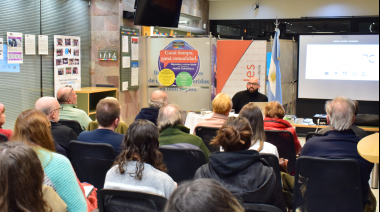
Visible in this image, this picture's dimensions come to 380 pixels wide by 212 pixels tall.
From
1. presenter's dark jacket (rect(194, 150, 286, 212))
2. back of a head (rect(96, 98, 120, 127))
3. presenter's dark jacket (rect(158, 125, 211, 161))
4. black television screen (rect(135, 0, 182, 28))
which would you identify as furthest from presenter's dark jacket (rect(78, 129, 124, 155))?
black television screen (rect(135, 0, 182, 28))

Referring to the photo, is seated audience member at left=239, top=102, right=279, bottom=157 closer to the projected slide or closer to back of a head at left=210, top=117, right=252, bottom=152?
back of a head at left=210, top=117, right=252, bottom=152

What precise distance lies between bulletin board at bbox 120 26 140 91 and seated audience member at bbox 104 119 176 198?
4338 mm

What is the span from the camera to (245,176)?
1916mm

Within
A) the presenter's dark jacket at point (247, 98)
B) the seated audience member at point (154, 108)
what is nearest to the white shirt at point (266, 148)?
the seated audience member at point (154, 108)

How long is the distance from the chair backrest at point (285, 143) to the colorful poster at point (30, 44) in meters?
3.41

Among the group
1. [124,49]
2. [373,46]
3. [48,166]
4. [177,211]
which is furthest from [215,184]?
[373,46]

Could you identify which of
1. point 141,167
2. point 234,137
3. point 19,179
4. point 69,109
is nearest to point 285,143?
point 234,137

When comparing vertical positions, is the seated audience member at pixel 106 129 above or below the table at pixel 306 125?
above

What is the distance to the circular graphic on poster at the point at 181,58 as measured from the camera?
6324 millimetres

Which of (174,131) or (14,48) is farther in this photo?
(14,48)

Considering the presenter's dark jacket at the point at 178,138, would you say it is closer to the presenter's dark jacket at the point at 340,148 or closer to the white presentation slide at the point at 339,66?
the presenter's dark jacket at the point at 340,148

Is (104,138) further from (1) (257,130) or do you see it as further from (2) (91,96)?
(2) (91,96)

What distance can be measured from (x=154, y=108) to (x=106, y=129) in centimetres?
125

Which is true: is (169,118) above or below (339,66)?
below
